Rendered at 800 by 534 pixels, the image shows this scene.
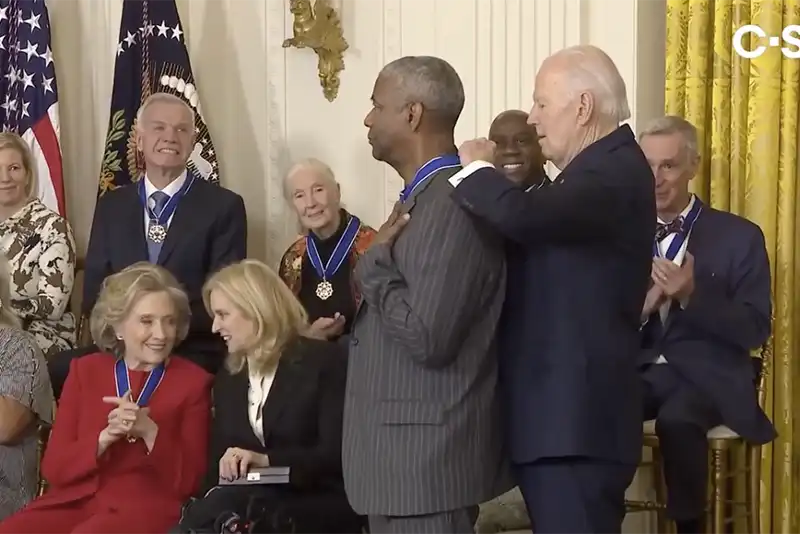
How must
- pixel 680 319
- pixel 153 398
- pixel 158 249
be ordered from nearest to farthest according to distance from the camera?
pixel 153 398, pixel 680 319, pixel 158 249

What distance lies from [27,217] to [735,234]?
2.60m


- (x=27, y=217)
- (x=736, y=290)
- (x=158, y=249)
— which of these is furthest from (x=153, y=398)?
(x=736, y=290)

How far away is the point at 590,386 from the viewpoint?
253 cm

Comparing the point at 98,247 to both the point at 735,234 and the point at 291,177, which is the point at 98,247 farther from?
the point at 735,234

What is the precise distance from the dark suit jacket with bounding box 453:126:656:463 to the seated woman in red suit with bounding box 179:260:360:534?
83 centimetres

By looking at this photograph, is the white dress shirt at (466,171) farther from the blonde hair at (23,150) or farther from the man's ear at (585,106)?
the blonde hair at (23,150)

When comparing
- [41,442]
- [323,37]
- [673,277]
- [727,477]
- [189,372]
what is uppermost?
[323,37]

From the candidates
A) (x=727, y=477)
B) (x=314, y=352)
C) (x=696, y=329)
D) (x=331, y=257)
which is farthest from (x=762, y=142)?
(x=314, y=352)

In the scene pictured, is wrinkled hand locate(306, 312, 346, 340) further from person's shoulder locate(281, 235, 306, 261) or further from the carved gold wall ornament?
the carved gold wall ornament

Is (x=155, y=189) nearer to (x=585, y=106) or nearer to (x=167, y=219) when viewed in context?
(x=167, y=219)

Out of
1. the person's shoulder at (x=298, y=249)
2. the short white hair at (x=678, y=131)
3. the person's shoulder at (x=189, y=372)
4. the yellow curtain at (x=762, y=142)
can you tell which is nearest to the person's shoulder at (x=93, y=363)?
the person's shoulder at (x=189, y=372)

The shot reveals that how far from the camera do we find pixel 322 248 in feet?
15.0

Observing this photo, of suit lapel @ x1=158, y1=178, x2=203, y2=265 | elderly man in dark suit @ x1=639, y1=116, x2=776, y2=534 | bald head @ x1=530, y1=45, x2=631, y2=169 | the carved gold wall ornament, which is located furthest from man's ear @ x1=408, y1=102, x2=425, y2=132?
the carved gold wall ornament

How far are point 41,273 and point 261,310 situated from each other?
1.40 metres
